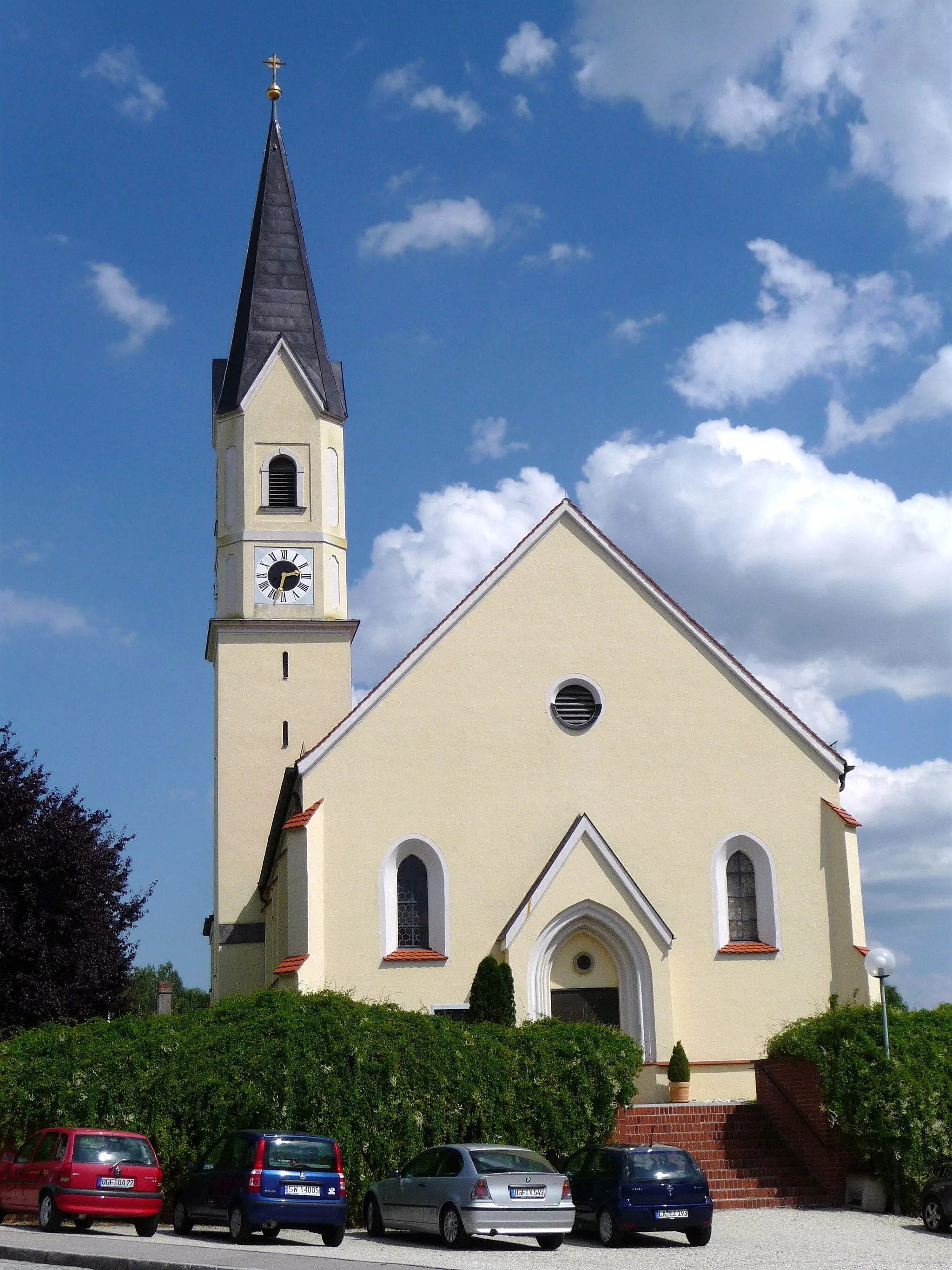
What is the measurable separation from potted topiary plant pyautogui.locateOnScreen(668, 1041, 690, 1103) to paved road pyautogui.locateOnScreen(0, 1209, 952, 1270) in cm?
637

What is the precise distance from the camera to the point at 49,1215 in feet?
59.5

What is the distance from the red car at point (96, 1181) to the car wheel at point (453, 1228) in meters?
3.70

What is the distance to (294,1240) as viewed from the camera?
17875mm

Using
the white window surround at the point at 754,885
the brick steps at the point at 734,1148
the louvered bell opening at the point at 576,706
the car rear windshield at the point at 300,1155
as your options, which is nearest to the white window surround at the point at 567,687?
the louvered bell opening at the point at 576,706

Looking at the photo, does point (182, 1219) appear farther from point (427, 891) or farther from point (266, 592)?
point (266, 592)

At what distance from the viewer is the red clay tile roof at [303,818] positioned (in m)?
27.9

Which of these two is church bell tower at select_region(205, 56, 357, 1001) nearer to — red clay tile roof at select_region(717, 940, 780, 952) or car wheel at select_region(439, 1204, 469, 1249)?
red clay tile roof at select_region(717, 940, 780, 952)

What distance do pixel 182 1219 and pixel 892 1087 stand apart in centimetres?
1006

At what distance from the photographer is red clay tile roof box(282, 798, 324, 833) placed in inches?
1097

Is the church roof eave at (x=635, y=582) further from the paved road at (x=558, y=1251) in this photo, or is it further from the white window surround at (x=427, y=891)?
the paved road at (x=558, y=1251)

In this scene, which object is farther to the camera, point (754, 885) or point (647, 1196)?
point (754, 885)

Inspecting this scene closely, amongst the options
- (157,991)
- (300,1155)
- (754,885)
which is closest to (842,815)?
(754,885)

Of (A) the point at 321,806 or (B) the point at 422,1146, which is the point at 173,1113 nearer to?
(B) the point at 422,1146

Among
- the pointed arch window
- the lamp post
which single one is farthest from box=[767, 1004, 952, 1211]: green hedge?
the pointed arch window
